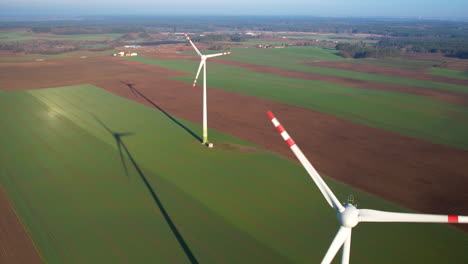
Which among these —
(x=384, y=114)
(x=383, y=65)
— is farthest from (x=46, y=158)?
(x=383, y=65)

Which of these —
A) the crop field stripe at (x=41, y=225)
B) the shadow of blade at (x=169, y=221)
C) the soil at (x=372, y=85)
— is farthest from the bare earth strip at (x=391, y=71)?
the crop field stripe at (x=41, y=225)

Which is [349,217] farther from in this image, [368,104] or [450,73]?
[450,73]

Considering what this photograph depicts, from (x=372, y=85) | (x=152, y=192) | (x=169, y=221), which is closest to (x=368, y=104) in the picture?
(x=372, y=85)

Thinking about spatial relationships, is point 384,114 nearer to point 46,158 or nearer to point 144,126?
point 144,126

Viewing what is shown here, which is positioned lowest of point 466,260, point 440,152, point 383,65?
point 466,260

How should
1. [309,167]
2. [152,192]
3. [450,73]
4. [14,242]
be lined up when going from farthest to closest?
[450,73] → [152,192] → [14,242] → [309,167]

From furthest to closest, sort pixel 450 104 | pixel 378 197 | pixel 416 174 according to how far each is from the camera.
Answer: pixel 450 104 → pixel 416 174 → pixel 378 197

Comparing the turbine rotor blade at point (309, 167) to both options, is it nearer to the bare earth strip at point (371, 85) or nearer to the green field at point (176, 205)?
the green field at point (176, 205)
